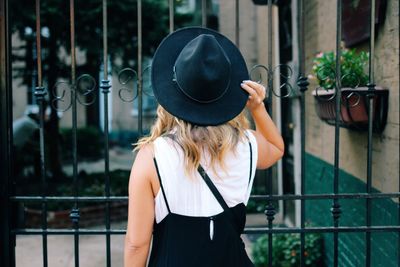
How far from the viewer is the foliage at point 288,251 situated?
497 cm

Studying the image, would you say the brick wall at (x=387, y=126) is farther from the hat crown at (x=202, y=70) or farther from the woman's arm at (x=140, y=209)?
the woman's arm at (x=140, y=209)

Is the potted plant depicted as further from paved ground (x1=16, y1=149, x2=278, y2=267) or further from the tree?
the tree

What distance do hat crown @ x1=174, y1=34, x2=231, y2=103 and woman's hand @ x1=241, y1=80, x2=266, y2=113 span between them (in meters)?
0.16

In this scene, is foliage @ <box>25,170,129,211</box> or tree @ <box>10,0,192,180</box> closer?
foliage @ <box>25,170,129,211</box>

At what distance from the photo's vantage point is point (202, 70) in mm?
1794

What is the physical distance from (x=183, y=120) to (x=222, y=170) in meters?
0.22

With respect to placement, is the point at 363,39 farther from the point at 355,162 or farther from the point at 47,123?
the point at 47,123

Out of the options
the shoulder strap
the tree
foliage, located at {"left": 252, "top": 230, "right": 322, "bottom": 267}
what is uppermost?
the tree

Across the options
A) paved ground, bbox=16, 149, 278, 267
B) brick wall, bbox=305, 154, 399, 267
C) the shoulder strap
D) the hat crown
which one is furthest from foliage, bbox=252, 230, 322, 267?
the hat crown

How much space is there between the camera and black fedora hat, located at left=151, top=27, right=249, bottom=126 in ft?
5.92

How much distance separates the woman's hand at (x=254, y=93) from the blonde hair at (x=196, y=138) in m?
0.13

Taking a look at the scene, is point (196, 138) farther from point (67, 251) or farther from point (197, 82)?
point (67, 251)

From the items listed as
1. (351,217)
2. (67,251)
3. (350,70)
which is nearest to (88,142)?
(67,251)

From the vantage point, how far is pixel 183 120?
185cm
